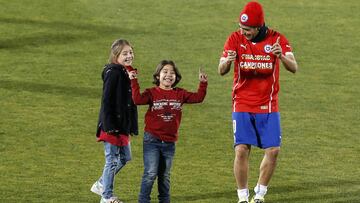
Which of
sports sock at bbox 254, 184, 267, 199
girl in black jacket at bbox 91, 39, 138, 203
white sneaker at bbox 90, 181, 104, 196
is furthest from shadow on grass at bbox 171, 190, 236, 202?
girl in black jacket at bbox 91, 39, 138, 203

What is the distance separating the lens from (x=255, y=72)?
44.2 ft

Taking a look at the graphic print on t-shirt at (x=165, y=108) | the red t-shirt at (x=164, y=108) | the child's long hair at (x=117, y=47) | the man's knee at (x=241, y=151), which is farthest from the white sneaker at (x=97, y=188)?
the man's knee at (x=241, y=151)

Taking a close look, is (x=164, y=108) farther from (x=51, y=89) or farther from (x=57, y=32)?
(x=57, y=32)

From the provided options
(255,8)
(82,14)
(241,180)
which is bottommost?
(241,180)

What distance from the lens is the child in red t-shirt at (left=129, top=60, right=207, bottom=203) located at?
1318 centimetres

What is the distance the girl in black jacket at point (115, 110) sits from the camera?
13.3m

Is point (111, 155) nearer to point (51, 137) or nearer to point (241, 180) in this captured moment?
point (241, 180)

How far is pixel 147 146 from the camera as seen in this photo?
1323 cm

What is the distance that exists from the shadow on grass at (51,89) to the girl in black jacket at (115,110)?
7312 millimetres

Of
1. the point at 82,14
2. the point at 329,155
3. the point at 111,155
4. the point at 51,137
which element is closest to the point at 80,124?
the point at 51,137

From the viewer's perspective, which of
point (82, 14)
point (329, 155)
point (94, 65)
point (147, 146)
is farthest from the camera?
point (82, 14)

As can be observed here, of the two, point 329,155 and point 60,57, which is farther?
point 60,57

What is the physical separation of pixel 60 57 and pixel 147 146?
35.0 ft

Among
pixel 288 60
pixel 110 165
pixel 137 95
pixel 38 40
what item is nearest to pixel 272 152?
pixel 288 60
